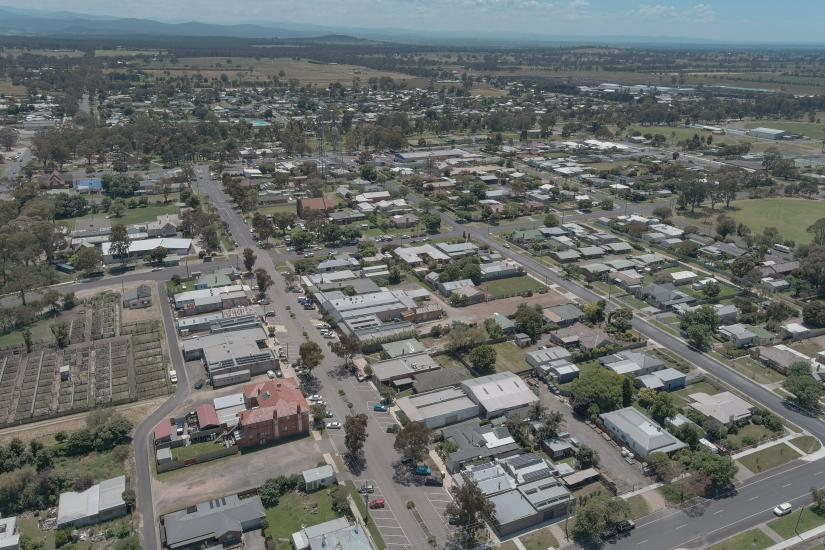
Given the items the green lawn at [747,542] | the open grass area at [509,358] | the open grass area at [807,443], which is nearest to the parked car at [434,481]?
the open grass area at [509,358]

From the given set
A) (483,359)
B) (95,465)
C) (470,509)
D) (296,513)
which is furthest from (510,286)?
(95,465)

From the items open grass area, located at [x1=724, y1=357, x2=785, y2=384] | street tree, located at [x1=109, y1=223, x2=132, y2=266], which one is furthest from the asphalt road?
open grass area, located at [x1=724, y1=357, x2=785, y2=384]

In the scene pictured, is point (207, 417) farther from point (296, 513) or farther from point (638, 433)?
point (638, 433)

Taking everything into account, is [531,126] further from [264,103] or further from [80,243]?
[80,243]

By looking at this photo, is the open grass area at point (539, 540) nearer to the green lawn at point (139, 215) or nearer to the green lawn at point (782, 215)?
the green lawn at point (782, 215)

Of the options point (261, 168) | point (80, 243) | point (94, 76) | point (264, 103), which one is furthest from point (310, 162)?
point (94, 76)
